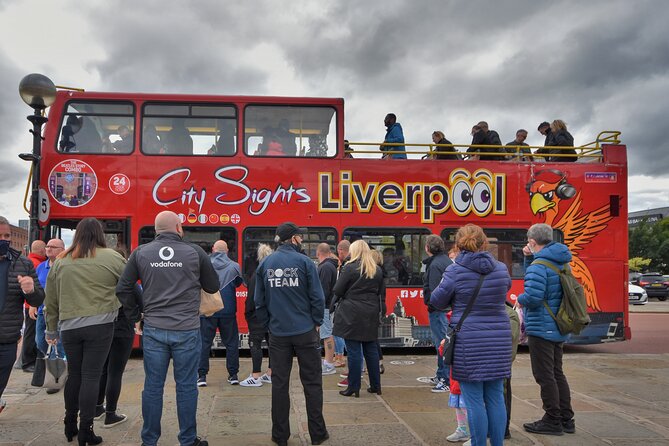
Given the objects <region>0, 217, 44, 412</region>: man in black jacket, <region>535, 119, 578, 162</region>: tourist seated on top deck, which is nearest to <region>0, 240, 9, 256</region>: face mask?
<region>0, 217, 44, 412</region>: man in black jacket

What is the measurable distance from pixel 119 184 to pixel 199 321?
5.00 meters

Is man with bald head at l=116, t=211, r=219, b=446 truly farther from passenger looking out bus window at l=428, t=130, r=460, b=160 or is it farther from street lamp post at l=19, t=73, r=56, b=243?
passenger looking out bus window at l=428, t=130, r=460, b=160

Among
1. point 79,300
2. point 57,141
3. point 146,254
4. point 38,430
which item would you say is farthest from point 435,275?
point 57,141

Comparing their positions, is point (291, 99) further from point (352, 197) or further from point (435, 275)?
point (435, 275)

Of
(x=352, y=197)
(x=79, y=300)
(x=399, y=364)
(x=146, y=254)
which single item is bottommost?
(x=399, y=364)

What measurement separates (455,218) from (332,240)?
7.31 feet

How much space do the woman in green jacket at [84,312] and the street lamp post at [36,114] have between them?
157 inches

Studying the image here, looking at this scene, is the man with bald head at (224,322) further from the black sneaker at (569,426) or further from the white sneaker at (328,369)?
the black sneaker at (569,426)

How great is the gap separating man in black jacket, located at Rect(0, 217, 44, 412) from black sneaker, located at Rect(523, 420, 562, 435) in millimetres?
4775

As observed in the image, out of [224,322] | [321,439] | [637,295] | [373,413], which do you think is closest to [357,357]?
[373,413]

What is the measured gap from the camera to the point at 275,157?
8.95 meters

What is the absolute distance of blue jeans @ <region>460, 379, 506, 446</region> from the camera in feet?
13.0

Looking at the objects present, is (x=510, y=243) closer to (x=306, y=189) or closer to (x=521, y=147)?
(x=521, y=147)

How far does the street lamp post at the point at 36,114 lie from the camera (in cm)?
780
